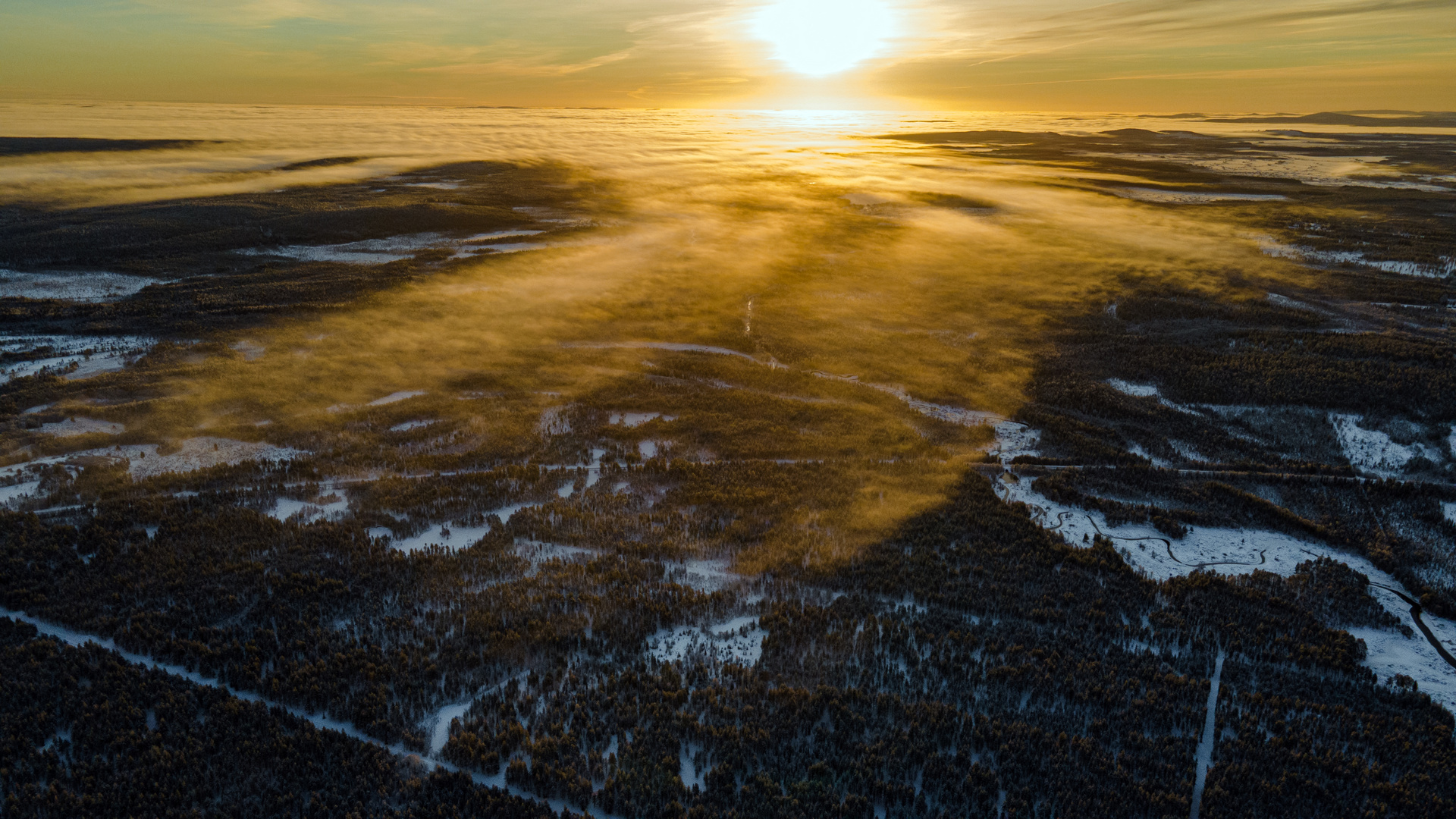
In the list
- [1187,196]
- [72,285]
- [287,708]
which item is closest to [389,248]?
[72,285]

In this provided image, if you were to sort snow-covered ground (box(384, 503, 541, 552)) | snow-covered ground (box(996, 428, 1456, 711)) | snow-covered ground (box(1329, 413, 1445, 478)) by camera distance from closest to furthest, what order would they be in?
snow-covered ground (box(996, 428, 1456, 711)), snow-covered ground (box(384, 503, 541, 552)), snow-covered ground (box(1329, 413, 1445, 478))

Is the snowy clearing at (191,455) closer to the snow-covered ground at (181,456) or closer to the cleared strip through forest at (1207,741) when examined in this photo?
the snow-covered ground at (181,456)

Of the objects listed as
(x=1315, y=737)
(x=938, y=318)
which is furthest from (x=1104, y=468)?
(x=938, y=318)

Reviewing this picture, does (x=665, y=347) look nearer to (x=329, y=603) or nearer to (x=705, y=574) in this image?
(x=705, y=574)

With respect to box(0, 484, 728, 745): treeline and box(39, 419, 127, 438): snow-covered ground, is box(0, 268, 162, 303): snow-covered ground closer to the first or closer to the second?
box(39, 419, 127, 438): snow-covered ground

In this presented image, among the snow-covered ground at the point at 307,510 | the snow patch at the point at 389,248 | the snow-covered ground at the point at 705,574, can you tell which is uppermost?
the snow patch at the point at 389,248

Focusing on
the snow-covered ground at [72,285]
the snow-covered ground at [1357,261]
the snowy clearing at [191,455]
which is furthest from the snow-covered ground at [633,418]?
the snow-covered ground at [1357,261]

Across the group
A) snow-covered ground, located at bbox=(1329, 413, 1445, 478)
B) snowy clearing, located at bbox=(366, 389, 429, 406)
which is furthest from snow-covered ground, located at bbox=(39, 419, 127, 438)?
snow-covered ground, located at bbox=(1329, 413, 1445, 478)
